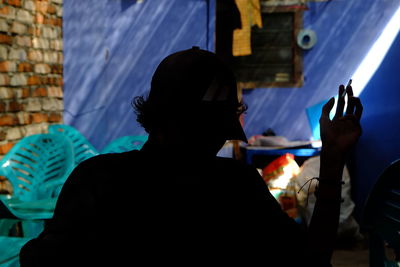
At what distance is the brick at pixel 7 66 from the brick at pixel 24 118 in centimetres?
41

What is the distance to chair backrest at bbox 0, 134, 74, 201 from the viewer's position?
11.6ft

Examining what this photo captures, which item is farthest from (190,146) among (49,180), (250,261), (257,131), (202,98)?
(257,131)

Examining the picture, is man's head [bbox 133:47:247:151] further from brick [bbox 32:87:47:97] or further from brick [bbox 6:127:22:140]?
brick [bbox 32:87:47:97]

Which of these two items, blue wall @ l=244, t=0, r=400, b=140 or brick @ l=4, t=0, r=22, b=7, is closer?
brick @ l=4, t=0, r=22, b=7

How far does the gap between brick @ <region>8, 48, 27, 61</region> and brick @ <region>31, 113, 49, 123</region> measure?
22.0 inches

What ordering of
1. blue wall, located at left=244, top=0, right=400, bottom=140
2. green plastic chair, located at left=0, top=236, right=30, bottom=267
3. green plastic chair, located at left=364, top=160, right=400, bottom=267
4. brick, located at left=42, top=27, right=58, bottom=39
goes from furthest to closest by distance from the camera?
blue wall, located at left=244, top=0, right=400, bottom=140 → brick, located at left=42, top=27, right=58, bottom=39 → green plastic chair, located at left=0, top=236, right=30, bottom=267 → green plastic chair, located at left=364, top=160, right=400, bottom=267

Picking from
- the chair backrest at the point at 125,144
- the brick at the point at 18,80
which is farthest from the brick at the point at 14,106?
the chair backrest at the point at 125,144

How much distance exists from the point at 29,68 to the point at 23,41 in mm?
263

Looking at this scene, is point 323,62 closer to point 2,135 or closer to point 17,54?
point 17,54

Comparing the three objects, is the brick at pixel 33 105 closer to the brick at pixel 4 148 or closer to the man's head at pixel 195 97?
the brick at pixel 4 148

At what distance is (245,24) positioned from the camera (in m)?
5.66

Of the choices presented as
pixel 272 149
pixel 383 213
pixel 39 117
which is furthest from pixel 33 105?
pixel 383 213

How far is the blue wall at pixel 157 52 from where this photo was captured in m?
5.54

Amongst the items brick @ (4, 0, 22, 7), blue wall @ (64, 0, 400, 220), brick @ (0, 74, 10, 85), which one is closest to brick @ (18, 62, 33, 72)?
brick @ (0, 74, 10, 85)
